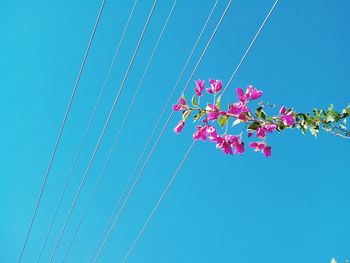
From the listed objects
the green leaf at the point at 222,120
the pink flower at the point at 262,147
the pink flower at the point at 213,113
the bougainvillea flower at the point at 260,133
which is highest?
the pink flower at the point at 213,113

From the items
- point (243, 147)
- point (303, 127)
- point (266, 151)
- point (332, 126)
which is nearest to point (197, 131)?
point (243, 147)

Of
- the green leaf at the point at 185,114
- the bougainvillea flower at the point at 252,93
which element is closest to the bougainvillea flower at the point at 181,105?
the green leaf at the point at 185,114

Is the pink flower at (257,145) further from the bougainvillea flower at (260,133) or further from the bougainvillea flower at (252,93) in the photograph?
the bougainvillea flower at (252,93)

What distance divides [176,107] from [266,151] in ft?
1.80

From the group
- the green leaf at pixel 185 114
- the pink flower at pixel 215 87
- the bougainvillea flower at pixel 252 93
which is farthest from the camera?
the green leaf at pixel 185 114

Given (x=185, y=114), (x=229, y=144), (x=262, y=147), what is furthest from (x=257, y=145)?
(x=185, y=114)

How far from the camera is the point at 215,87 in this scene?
196 centimetres

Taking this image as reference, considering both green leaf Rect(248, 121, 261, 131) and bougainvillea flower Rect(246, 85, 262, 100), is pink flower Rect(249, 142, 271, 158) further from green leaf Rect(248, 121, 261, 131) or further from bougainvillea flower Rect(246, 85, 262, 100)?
bougainvillea flower Rect(246, 85, 262, 100)

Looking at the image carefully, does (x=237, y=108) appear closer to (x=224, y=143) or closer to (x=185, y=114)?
(x=224, y=143)

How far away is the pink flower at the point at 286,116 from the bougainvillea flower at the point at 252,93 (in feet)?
0.67

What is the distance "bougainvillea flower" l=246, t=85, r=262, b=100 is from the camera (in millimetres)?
1839

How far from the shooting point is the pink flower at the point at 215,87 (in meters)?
1.95

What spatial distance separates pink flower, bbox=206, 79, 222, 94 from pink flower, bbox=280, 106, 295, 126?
0.35m

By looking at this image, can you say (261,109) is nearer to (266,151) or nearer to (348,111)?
(266,151)
